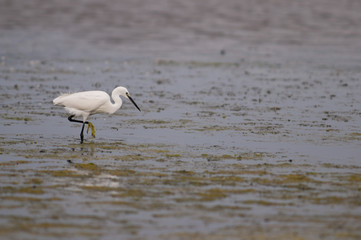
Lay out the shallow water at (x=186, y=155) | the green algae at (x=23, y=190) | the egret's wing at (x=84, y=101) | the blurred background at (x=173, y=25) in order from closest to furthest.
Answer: the shallow water at (x=186, y=155), the green algae at (x=23, y=190), the egret's wing at (x=84, y=101), the blurred background at (x=173, y=25)

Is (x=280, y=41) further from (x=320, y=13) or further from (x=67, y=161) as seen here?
(x=67, y=161)

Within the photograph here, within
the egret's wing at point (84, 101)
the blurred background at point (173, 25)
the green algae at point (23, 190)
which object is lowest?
the green algae at point (23, 190)

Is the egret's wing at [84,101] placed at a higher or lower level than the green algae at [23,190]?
higher

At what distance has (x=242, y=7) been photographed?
53625mm

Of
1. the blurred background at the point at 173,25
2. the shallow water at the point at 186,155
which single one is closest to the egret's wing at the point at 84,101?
the shallow water at the point at 186,155

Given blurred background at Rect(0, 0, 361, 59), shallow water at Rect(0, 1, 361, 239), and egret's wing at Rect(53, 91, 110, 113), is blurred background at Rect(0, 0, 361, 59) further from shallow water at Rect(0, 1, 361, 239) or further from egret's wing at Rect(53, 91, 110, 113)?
egret's wing at Rect(53, 91, 110, 113)

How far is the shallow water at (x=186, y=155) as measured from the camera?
26.7 feet

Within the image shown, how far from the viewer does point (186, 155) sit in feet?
39.3

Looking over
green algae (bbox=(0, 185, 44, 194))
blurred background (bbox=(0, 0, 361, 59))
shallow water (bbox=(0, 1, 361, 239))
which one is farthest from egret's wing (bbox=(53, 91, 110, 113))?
blurred background (bbox=(0, 0, 361, 59))

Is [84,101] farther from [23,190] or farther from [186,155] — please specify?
[23,190]

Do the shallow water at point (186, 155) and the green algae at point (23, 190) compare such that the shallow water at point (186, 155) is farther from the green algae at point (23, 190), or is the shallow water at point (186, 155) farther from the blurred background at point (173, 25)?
the blurred background at point (173, 25)

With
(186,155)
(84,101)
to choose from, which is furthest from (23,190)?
(84,101)

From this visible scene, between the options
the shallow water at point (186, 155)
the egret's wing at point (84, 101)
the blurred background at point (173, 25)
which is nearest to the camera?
the shallow water at point (186, 155)

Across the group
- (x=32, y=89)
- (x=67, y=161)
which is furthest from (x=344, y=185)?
(x=32, y=89)
